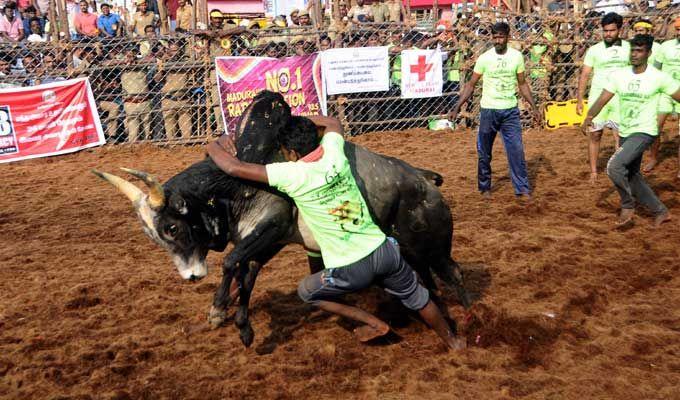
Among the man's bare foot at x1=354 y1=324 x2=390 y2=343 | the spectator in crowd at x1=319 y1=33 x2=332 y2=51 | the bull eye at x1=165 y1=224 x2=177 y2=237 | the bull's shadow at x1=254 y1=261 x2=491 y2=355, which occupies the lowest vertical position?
the bull's shadow at x1=254 y1=261 x2=491 y2=355

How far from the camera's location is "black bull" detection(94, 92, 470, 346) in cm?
468

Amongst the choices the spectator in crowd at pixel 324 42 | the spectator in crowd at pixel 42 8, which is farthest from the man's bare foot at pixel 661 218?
the spectator in crowd at pixel 42 8

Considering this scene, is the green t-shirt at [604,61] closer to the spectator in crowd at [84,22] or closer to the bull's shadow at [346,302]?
the bull's shadow at [346,302]

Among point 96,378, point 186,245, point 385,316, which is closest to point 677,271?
point 385,316

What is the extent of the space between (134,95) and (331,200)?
371 inches

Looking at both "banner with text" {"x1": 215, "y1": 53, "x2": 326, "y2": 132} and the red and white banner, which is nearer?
the red and white banner

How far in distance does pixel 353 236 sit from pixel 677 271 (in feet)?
11.6

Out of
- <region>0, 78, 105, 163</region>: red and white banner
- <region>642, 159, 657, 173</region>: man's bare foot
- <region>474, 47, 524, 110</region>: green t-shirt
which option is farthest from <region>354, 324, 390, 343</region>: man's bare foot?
<region>0, 78, 105, 163</region>: red and white banner

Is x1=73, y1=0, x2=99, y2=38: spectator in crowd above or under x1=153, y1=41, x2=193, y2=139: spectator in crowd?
above

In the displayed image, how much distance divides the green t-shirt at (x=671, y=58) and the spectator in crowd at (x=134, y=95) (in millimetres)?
8666

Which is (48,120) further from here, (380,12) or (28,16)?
(380,12)

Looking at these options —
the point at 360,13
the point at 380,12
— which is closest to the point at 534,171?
the point at 360,13

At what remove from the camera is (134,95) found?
41.7ft

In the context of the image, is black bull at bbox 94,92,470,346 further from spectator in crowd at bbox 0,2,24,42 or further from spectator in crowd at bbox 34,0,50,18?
spectator in crowd at bbox 34,0,50,18
